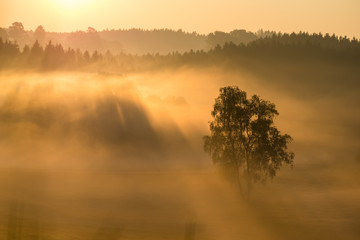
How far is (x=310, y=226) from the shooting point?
70.2 m

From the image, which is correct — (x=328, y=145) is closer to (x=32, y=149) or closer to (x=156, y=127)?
(x=156, y=127)

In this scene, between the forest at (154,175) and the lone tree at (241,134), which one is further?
the lone tree at (241,134)

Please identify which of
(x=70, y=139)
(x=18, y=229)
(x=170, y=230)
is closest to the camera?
(x=18, y=229)

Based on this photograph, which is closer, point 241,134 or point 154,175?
point 241,134

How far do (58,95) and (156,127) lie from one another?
36.6m

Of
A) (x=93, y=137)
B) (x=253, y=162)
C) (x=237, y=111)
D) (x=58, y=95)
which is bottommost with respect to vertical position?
(x=253, y=162)

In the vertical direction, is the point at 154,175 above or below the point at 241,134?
below

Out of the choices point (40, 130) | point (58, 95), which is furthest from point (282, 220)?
point (58, 95)

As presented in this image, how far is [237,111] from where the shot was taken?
87.9 meters

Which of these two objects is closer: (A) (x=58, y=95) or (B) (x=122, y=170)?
(B) (x=122, y=170)

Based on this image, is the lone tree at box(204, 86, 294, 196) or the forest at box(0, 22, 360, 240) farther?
the lone tree at box(204, 86, 294, 196)

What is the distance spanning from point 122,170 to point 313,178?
126 ft

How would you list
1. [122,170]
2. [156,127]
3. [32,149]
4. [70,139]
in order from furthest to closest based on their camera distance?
[156,127], [70,139], [32,149], [122,170]

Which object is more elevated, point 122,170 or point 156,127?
point 156,127
